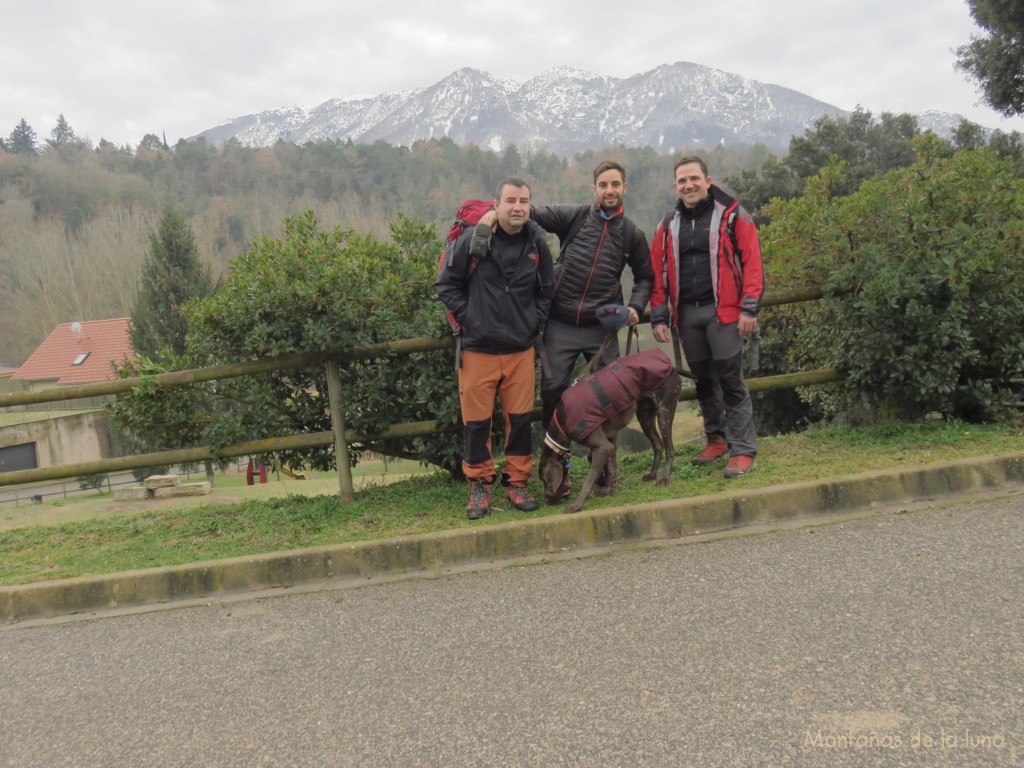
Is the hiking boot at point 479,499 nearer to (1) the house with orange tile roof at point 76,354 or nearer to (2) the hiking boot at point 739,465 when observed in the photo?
(2) the hiking boot at point 739,465

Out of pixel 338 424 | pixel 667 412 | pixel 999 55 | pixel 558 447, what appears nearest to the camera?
pixel 558 447

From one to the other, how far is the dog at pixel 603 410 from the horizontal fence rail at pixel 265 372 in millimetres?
682

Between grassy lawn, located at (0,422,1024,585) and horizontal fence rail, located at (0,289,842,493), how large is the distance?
41 cm

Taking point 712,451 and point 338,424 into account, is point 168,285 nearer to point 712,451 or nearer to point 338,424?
point 338,424

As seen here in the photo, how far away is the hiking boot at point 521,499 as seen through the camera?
4.80 meters

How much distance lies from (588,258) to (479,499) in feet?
5.34

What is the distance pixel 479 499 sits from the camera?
4836mm

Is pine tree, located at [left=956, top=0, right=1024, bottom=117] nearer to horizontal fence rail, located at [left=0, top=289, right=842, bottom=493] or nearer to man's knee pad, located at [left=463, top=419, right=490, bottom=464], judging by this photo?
horizontal fence rail, located at [left=0, top=289, right=842, bottom=493]

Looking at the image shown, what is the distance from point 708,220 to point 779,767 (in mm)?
3544

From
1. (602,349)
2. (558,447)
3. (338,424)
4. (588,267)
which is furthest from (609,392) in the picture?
(338,424)

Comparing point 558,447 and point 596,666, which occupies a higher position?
point 558,447

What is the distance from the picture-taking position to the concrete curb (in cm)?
436

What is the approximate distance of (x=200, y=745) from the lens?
2777 millimetres

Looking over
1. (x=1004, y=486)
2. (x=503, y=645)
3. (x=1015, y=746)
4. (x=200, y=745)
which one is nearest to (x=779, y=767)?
(x=1015, y=746)
